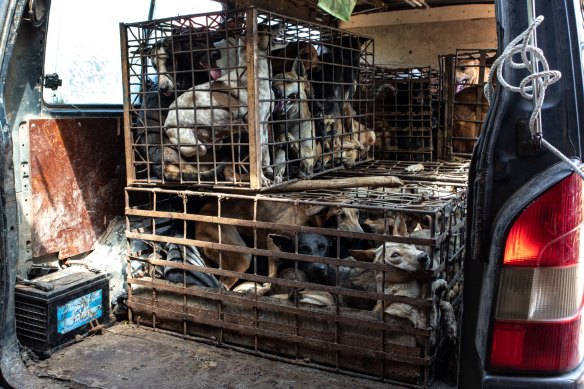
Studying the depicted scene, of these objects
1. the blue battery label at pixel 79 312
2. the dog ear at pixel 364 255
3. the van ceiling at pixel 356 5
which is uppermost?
the van ceiling at pixel 356 5

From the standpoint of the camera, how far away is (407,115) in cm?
526

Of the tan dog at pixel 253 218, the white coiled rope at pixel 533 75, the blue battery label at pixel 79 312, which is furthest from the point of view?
the tan dog at pixel 253 218

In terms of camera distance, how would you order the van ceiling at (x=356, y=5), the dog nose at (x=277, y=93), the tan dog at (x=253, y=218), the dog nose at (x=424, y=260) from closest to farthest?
the dog nose at (x=424, y=260) → the tan dog at (x=253, y=218) → the dog nose at (x=277, y=93) → the van ceiling at (x=356, y=5)

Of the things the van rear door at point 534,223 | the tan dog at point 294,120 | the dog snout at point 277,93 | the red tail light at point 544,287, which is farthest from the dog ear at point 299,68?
the red tail light at point 544,287

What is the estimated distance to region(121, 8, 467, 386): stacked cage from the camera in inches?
98.9

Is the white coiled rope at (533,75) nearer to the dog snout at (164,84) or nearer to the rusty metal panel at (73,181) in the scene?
the dog snout at (164,84)

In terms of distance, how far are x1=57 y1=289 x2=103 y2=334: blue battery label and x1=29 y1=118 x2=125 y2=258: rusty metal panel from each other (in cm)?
36

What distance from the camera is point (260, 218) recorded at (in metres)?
3.21

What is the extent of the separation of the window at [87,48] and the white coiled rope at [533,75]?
8.39ft

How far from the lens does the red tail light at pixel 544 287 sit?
1.25 metres

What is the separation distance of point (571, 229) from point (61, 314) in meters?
2.41

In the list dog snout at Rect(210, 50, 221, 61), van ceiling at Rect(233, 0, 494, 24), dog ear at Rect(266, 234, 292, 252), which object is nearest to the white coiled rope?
dog ear at Rect(266, 234, 292, 252)

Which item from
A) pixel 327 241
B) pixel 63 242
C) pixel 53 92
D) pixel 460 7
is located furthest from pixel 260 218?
pixel 460 7

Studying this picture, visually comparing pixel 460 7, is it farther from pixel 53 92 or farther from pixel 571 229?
pixel 571 229
